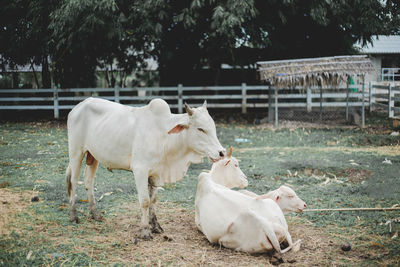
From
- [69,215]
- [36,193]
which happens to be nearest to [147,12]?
[36,193]

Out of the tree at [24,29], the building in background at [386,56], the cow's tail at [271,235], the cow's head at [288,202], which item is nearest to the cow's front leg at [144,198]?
the cow's tail at [271,235]

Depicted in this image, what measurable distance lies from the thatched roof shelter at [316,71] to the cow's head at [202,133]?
1110cm

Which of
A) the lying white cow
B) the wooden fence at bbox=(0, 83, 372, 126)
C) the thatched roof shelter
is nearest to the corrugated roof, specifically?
the wooden fence at bbox=(0, 83, 372, 126)

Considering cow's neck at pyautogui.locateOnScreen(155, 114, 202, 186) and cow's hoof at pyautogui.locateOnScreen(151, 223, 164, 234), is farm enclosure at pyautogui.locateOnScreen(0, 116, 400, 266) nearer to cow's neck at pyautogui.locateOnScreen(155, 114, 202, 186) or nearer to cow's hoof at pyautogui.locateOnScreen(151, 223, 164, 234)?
cow's hoof at pyautogui.locateOnScreen(151, 223, 164, 234)

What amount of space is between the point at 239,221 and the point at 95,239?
1.72m

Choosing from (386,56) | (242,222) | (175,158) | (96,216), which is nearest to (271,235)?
(242,222)

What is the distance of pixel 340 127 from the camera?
1470 centimetres

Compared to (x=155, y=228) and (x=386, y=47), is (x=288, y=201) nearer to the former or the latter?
(x=155, y=228)

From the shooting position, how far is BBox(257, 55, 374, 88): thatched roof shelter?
15.1m

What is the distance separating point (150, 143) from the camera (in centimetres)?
475

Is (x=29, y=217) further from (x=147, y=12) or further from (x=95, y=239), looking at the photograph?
(x=147, y=12)

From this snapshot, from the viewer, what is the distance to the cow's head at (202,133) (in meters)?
4.53

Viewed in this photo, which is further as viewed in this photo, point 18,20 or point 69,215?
point 18,20

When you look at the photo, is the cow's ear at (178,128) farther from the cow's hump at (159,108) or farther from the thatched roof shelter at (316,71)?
the thatched roof shelter at (316,71)
